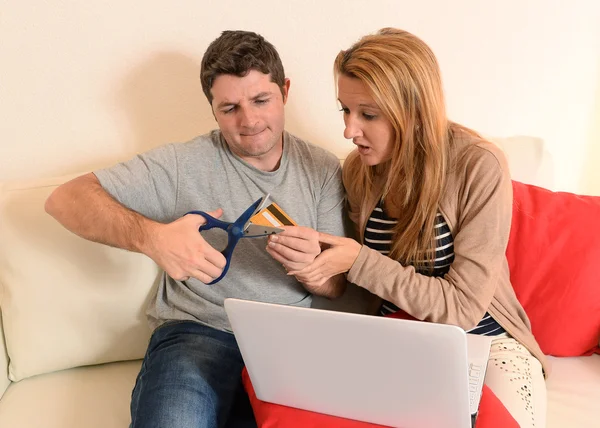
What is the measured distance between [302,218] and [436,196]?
34cm

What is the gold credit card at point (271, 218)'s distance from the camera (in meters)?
1.22

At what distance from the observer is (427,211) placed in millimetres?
1364

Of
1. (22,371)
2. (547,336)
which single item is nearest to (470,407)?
(547,336)

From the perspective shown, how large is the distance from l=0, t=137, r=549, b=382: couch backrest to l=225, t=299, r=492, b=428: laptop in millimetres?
469

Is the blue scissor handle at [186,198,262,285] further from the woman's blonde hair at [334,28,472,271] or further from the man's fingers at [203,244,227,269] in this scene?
the woman's blonde hair at [334,28,472,271]

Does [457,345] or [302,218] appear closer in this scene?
[457,345]

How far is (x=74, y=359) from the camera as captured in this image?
5.09 feet

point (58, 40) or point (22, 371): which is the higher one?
point (58, 40)

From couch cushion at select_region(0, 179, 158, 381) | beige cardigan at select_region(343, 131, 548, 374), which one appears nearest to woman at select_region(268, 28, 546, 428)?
beige cardigan at select_region(343, 131, 548, 374)

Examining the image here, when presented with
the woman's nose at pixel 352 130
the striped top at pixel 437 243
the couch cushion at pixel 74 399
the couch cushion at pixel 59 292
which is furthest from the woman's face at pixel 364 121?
the couch cushion at pixel 74 399

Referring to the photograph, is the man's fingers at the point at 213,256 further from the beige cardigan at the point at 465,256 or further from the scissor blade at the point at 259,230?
the beige cardigan at the point at 465,256

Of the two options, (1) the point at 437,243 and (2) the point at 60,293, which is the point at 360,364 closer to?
(1) the point at 437,243

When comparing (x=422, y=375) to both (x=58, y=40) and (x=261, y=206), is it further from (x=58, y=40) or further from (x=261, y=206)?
(x=58, y=40)

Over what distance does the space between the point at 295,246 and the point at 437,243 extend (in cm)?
35
